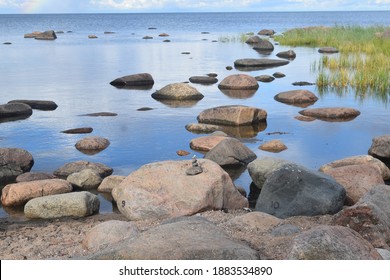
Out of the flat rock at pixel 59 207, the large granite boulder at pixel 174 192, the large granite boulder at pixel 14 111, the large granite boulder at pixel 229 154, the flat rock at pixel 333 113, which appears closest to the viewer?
the large granite boulder at pixel 174 192

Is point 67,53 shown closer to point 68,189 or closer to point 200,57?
point 200,57

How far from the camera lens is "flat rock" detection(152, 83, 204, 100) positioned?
23.4 metres

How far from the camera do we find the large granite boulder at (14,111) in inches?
779

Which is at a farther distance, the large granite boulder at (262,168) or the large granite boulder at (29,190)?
the large granite boulder at (262,168)

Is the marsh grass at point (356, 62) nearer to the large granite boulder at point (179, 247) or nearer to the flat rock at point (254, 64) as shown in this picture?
the flat rock at point (254, 64)

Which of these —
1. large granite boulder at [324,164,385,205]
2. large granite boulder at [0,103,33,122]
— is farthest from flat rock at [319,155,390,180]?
large granite boulder at [0,103,33,122]

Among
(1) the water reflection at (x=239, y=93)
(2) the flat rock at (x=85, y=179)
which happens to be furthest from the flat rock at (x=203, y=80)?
(2) the flat rock at (x=85, y=179)

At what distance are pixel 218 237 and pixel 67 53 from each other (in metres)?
42.1

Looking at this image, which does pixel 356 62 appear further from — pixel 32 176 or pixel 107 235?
pixel 107 235

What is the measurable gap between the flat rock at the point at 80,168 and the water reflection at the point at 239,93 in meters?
11.5

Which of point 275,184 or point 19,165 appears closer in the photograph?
point 275,184

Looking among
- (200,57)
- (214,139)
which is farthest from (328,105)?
(200,57)

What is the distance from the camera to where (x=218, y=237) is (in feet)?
20.3

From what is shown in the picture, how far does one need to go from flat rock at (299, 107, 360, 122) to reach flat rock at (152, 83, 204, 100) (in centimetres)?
522
